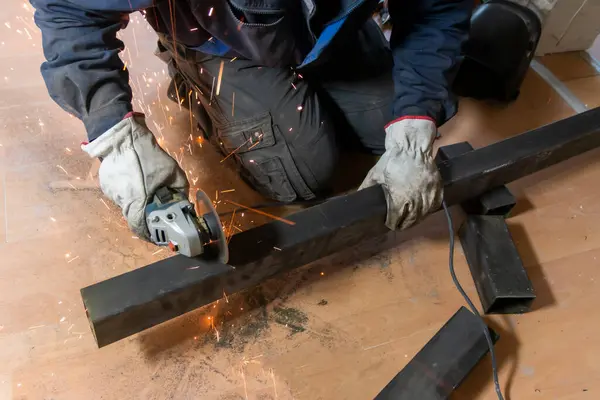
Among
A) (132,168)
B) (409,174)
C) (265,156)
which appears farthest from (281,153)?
(132,168)

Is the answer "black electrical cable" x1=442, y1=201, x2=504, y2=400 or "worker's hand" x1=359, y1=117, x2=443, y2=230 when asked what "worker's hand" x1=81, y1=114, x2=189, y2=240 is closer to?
"worker's hand" x1=359, y1=117, x2=443, y2=230

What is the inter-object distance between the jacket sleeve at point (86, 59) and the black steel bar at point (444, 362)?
927mm

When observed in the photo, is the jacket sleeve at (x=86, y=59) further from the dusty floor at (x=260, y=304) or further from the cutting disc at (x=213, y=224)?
the dusty floor at (x=260, y=304)

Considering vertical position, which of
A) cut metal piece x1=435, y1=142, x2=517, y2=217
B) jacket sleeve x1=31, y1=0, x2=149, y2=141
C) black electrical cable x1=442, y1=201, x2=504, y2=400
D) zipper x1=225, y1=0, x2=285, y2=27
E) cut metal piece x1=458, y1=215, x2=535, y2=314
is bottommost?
black electrical cable x1=442, y1=201, x2=504, y2=400

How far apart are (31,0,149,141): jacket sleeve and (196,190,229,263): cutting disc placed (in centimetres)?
29

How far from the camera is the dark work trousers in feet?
5.05

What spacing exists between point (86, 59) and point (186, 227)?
46cm

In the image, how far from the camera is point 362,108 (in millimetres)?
1718

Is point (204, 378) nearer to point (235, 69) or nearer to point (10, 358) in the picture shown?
point (10, 358)

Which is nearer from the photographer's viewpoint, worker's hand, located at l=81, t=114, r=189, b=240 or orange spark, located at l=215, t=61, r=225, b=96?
worker's hand, located at l=81, t=114, r=189, b=240

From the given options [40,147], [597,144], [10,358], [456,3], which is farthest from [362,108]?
[10,358]

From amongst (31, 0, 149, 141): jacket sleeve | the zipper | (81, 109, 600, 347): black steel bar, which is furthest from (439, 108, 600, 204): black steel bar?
(31, 0, 149, 141): jacket sleeve

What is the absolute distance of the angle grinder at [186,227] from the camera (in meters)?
1.03

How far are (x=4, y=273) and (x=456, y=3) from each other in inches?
57.9
